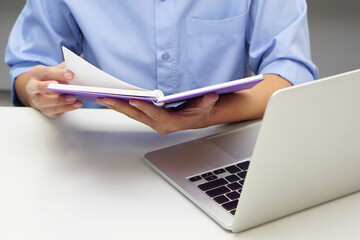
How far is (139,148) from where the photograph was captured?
82 centimetres

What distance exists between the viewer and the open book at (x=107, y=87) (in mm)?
659

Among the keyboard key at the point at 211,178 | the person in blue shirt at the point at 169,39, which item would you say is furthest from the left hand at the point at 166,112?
the person in blue shirt at the point at 169,39

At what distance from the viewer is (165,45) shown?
1051 millimetres

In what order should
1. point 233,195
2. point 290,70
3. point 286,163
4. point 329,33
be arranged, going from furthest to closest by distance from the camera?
1. point 329,33
2. point 290,70
3. point 233,195
4. point 286,163

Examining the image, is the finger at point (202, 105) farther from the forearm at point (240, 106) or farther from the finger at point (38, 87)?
the finger at point (38, 87)

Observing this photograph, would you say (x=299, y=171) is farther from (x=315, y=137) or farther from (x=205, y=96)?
(x=205, y=96)

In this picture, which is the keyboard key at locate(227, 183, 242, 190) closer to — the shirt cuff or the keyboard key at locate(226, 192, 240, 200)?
the keyboard key at locate(226, 192, 240, 200)

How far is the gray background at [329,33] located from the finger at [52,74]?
4.34ft

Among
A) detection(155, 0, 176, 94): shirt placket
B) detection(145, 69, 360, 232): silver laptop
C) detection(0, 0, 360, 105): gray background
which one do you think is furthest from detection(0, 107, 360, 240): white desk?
detection(0, 0, 360, 105): gray background

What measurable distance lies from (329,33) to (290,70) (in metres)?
1.33

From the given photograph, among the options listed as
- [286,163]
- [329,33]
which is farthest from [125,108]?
[329,33]

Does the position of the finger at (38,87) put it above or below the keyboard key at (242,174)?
above

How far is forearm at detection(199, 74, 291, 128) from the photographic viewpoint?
2.76 feet

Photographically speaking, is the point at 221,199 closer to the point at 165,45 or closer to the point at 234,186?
the point at 234,186
